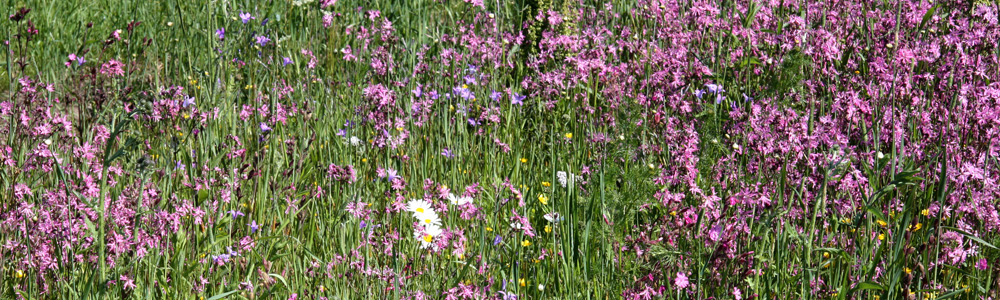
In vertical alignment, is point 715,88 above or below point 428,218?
above

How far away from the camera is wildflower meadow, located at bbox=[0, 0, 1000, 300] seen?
222cm

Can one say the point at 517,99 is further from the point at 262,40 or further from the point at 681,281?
the point at 681,281

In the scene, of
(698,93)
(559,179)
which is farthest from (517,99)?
(559,179)

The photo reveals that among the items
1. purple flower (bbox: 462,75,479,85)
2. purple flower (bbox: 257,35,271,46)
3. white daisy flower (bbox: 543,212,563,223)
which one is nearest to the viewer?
white daisy flower (bbox: 543,212,563,223)

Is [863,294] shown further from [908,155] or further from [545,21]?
[545,21]

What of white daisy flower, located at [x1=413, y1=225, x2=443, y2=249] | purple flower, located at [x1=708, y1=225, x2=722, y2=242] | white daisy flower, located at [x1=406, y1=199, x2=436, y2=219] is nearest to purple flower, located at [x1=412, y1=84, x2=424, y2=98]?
white daisy flower, located at [x1=406, y1=199, x2=436, y2=219]

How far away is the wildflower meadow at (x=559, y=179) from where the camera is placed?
7.30ft

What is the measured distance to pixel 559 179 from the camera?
291 cm

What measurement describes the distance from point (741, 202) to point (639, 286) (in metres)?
0.32

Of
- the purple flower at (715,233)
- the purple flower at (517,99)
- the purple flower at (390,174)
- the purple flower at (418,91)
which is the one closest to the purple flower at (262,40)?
the purple flower at (418,91)

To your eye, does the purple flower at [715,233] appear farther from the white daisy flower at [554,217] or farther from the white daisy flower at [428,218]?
the white daisy flower at [428,218]

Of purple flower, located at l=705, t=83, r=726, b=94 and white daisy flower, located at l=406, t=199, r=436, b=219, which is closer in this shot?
white daisy flower, located at l=406, t=199, r=436, b=219

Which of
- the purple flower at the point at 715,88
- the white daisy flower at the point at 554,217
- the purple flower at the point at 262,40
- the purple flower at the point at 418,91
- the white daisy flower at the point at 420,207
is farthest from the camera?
the purple flower at the point at 262,40

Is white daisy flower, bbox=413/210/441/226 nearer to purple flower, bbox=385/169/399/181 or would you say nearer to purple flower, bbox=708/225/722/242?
purple flower, bbox=385/169/399/181
